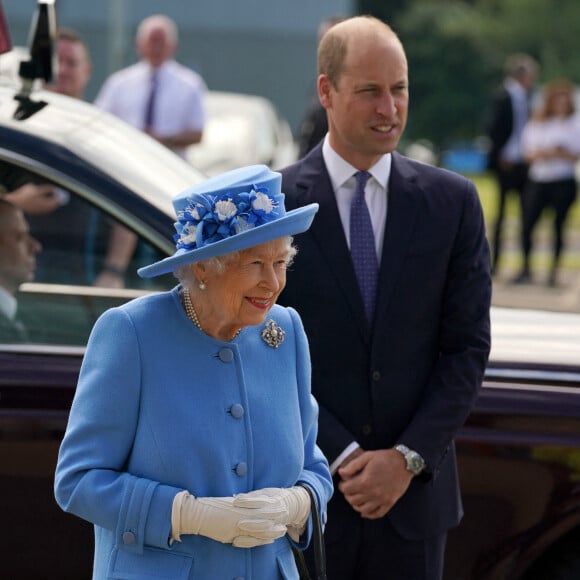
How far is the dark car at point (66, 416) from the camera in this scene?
12.0 feet

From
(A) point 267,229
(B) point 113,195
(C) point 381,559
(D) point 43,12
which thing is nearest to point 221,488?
(A) point 267,229

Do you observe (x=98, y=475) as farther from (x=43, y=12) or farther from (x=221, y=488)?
(x=43, y=12)

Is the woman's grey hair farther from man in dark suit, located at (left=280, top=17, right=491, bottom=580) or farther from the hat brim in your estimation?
man in dark suit, located at (left=280, top=17, right=491, bottom=580)

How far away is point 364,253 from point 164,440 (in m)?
1.02

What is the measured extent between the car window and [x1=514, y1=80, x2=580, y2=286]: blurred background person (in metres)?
8.50

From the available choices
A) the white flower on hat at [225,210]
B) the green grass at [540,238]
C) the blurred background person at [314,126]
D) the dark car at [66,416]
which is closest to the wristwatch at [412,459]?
the dark car at [66,416]

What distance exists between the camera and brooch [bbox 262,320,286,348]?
9.20ft

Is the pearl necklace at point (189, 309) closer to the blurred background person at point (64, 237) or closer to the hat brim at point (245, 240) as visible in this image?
the hat brim at point (245, 240)

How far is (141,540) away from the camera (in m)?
2.57

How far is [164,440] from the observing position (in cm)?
262

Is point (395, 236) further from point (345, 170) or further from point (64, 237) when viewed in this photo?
point (64, 237)

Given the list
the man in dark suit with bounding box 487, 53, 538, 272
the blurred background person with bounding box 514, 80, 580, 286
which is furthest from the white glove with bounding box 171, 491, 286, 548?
the man in dark suit with bounding box 487, 53, 538, 272

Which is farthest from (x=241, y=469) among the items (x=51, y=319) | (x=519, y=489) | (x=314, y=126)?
(x=314, y=126)

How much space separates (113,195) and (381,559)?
1.27 meters
